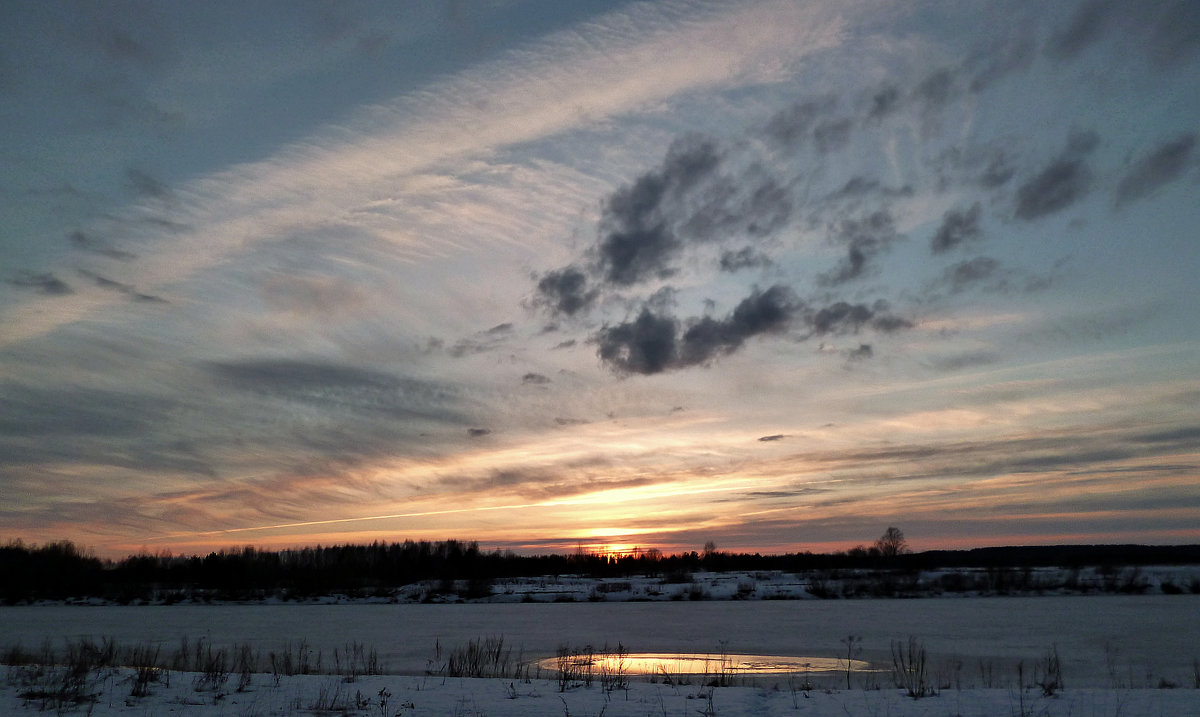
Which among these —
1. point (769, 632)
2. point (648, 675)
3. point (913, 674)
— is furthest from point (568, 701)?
point (769, 632)

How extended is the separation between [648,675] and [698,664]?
338 centimetres

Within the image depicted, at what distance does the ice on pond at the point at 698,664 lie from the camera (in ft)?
63.0

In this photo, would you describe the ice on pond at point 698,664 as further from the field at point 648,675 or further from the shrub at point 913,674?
the shrub at point 913,674

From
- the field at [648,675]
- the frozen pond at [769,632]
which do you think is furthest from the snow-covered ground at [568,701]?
the frozen pond at [769,632]

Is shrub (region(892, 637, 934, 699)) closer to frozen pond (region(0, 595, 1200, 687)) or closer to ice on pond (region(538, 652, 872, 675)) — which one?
frozen pond (region(0, 595, 1200, 687))

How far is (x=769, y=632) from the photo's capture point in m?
30.2

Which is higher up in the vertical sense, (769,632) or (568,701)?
(568,701)

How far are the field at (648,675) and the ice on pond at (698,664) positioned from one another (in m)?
0.42

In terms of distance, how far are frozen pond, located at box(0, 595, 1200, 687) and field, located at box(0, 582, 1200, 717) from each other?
0.39 ft

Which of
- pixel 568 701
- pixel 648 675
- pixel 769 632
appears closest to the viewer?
pixel 568 701

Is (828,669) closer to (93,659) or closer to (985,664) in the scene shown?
(985,664)

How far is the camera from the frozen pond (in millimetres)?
21781

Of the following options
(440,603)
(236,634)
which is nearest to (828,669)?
(236,634)

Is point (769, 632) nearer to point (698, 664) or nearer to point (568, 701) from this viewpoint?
point (698, 664)
